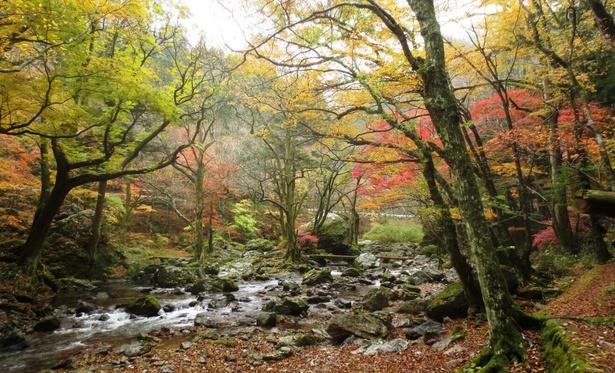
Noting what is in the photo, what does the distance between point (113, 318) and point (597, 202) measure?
11.6 meters

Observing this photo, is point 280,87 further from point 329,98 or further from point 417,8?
point 417,8

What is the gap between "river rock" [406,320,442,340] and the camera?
297 inches

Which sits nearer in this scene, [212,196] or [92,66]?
[92,66]

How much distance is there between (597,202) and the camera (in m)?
3.94

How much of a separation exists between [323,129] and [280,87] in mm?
2794

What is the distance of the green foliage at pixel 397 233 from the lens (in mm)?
30906

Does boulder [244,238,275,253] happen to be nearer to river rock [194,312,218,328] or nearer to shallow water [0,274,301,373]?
shallow water [0,274,301,373]

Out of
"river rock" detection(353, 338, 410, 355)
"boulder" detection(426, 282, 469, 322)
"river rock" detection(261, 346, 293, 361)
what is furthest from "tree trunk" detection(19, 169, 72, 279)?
"boulder" detection(426, 282, 469, 322)

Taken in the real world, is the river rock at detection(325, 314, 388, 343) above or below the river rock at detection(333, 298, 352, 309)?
above

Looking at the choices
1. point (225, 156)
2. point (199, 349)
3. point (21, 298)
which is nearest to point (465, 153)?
point (199, 349)

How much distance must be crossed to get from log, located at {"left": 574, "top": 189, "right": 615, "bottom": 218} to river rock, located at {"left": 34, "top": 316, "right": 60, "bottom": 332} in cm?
1150

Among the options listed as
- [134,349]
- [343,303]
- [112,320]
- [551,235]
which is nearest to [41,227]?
[112,320]

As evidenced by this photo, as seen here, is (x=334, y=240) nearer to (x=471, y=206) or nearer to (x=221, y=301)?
(x=221, y=301)

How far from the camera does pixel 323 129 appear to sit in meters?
15.5
